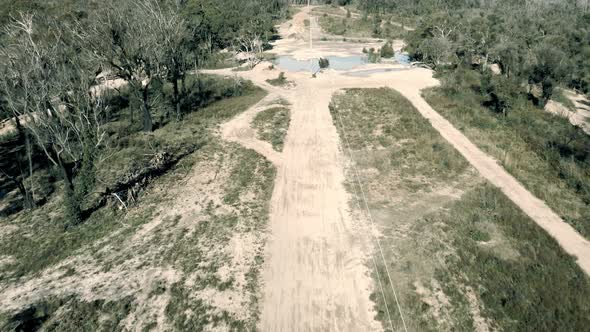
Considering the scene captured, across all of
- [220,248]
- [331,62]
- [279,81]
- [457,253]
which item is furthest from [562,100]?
[220,248]

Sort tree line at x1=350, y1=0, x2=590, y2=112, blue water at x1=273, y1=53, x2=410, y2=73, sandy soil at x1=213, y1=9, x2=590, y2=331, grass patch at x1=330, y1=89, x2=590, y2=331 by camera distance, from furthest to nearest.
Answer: blue water at x1=273, y1=53, x2=410, y2=73, tree line at x1=350, y1=0, x2=590, y2=112, sandy soil at x1=213, y1=9, x2=590, y2=331, grass patch at x1=330, y1=89, x2=590, y2=331

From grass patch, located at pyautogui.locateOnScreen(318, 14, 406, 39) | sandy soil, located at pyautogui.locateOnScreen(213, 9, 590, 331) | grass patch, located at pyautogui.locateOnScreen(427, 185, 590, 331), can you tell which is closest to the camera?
grass patch, located at pyautogui.locateOnScreen(427, 185, 590, 331)

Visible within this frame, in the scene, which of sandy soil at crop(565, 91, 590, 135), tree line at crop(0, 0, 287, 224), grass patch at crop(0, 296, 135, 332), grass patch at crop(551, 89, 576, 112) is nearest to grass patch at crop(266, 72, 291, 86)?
tree line at crop(0, 0, 287, 224)

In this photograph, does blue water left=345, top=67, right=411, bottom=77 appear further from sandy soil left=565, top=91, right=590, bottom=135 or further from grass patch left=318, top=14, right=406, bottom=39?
grass patch left=318, top=14, right=406, bottom=39

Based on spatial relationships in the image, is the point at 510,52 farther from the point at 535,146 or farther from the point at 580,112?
the point at 535,146

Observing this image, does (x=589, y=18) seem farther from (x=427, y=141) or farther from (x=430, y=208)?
(x=430, y=208)
